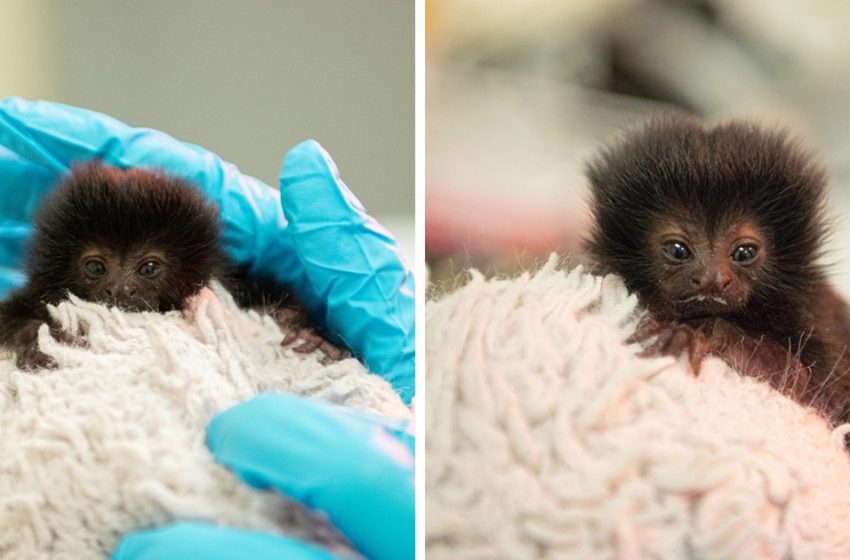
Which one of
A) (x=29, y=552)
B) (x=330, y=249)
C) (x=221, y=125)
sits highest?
(x=221, y=125)

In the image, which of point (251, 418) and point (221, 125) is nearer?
point (251, 418)

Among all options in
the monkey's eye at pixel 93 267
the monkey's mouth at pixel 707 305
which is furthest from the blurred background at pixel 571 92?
the monkey's eye at pixel 93 267

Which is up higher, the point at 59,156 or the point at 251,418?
the point at 59,156

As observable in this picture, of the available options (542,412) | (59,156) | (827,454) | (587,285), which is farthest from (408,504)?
(59,156)

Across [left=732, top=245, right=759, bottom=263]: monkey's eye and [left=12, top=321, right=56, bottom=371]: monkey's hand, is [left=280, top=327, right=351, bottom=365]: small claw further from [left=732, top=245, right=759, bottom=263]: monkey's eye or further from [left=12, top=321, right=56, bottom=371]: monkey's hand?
[left=732, top=245, right=759, bottom=263]: monkey's eye

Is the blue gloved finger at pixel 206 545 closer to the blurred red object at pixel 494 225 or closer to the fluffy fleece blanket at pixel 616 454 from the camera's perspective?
the fluffy fleece blanket at pixel 616 454

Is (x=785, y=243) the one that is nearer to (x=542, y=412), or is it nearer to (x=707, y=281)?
(x=707, y=281)

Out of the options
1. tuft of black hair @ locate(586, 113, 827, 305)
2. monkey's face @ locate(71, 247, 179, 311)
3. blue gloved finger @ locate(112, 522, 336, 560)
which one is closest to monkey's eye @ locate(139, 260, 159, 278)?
monkey's face @ locate(71, 247, 179, 311)
